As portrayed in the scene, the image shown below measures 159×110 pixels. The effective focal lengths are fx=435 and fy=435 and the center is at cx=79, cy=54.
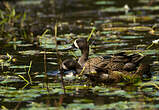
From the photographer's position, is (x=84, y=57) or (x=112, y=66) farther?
(x=84, y=57)

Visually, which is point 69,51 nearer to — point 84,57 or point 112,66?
point 84,57

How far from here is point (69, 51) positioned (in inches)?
398

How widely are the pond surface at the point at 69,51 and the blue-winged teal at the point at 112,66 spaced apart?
266mm

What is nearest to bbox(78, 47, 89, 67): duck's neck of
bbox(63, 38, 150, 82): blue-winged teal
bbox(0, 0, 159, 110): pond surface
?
bbox(63, 38, 150, 82): blue-winged teal

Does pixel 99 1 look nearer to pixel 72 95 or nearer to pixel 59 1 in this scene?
pixel 59 1

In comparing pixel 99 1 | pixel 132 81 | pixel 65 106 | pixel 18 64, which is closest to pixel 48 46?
pixel 18 64

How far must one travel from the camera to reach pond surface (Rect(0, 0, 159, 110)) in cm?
630

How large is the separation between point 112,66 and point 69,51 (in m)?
2.32

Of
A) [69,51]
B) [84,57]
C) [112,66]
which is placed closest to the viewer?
[112,66]

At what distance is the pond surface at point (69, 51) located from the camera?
630 centimetres

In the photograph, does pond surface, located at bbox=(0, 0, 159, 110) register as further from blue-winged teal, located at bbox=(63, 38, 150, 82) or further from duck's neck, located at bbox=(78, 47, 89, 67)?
duck's neck, located at bbox=(78, 47, 89, 67)

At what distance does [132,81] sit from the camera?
7207 millimetres

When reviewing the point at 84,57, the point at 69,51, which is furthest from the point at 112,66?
the point at 69,51

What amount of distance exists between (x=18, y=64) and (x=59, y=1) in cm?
1067
